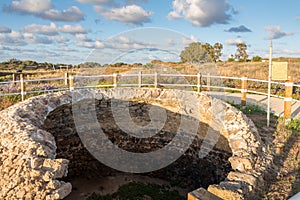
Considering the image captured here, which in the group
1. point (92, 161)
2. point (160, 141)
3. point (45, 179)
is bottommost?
point (92, 161)

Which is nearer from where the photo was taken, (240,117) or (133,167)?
(240,117)

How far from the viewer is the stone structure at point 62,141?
369 cm

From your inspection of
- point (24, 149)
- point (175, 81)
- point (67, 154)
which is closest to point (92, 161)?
point (67, 154)

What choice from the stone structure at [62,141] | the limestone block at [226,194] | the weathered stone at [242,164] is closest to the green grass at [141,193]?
the stone structure at [62,141]

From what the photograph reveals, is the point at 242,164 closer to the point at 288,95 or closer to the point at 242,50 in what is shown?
the point at 288,95

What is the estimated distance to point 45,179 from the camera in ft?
12.2

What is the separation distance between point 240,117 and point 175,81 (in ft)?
31.0

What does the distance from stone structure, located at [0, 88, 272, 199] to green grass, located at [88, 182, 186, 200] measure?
4.23ft

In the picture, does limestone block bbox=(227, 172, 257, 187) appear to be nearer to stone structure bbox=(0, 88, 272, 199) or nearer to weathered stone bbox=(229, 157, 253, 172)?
stone structure bbox=(0, 88, 272, 199)

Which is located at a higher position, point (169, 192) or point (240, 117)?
point (240, 117)

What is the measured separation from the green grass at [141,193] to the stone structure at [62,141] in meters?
1.29

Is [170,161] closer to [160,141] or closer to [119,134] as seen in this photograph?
[160,141]

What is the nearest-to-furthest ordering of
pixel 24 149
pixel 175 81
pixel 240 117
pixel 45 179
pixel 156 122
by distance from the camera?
pixel 45 179 → pixel 24 149 → pixel 240 117 → pixel 156 122 → pixel 175 81

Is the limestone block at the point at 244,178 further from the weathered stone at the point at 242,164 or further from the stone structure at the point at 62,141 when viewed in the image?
the weathered stone at the point at 242,164
